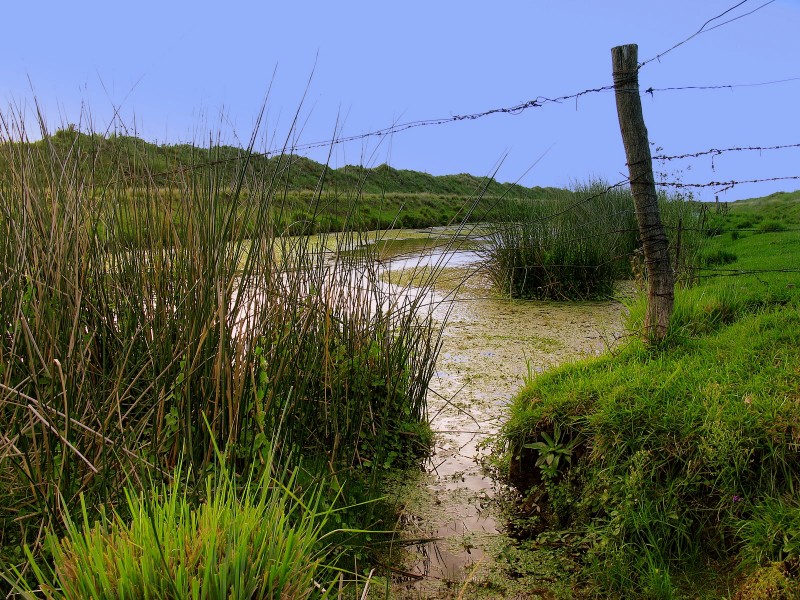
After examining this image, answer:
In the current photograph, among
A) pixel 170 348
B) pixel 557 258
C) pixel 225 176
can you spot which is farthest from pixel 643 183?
pixel 557 258

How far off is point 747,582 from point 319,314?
1621 millimetres

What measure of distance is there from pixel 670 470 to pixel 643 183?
4.95 ft

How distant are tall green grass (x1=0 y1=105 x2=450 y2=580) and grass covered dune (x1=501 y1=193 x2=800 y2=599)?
2.23 feet

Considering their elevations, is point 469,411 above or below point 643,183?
below

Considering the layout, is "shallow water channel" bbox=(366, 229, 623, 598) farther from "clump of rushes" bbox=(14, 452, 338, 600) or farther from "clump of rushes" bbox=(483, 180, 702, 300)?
"clump of rushes" bbox=(14, 452, 338, 600)

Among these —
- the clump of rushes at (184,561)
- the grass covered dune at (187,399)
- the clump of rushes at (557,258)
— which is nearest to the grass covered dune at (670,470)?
the grass covered dune at (187,399)

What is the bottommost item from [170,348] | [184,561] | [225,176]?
[184,561]

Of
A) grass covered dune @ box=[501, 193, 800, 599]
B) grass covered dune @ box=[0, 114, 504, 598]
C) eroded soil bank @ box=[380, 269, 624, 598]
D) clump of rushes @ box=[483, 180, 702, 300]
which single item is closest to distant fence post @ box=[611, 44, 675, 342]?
grass covered dune @ box=[501, 193, 800, 599]

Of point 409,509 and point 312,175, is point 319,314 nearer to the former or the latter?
point 409,509

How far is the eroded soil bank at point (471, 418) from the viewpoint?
229 centimetres

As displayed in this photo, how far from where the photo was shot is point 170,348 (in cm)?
220

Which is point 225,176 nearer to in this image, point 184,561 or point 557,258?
point 184,561

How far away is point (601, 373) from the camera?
3.03 metres

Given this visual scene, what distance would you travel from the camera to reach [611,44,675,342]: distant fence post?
3320mm
